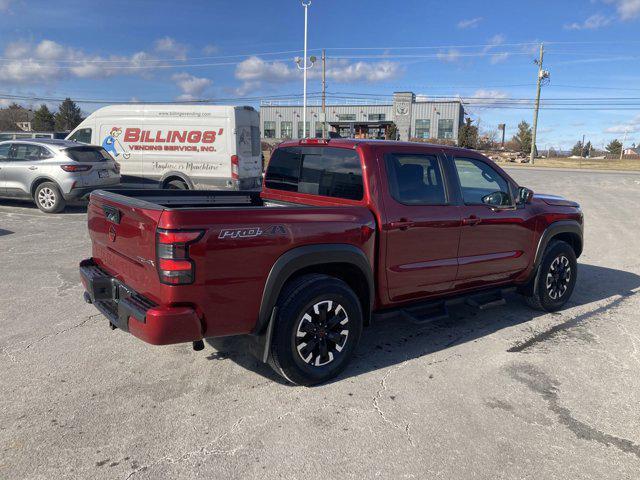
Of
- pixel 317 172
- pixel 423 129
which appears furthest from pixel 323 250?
pixel 423 129

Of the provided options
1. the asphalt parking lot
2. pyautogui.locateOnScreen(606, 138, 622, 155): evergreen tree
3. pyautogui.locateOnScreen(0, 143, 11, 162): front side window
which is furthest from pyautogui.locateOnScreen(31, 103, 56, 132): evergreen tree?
pyautogui.locateOnScreen(606, 138, 622, 155): evergreen tree

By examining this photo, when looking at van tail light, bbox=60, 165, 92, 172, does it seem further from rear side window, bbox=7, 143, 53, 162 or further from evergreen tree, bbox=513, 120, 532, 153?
evergreen tree, bbox=513, 120, 532, 153

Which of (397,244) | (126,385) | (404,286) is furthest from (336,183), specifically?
(126,385)

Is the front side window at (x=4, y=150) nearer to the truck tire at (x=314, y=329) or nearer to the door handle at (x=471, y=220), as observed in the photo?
the truck tire at (x=314, y=329)

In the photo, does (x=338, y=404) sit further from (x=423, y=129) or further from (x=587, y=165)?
(x=423, y=129)

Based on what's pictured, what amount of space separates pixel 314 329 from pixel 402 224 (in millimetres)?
1119

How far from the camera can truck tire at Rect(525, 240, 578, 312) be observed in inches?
210

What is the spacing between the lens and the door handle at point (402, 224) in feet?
12.8

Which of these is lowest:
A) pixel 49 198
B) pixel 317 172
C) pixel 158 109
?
pixel 49 198

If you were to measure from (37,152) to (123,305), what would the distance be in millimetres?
9505

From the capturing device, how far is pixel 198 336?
10.1 feet

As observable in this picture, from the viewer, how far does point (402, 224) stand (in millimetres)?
3957

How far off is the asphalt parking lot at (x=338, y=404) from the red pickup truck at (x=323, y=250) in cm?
39

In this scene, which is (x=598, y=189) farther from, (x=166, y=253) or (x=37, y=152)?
(x=166, y=253)
